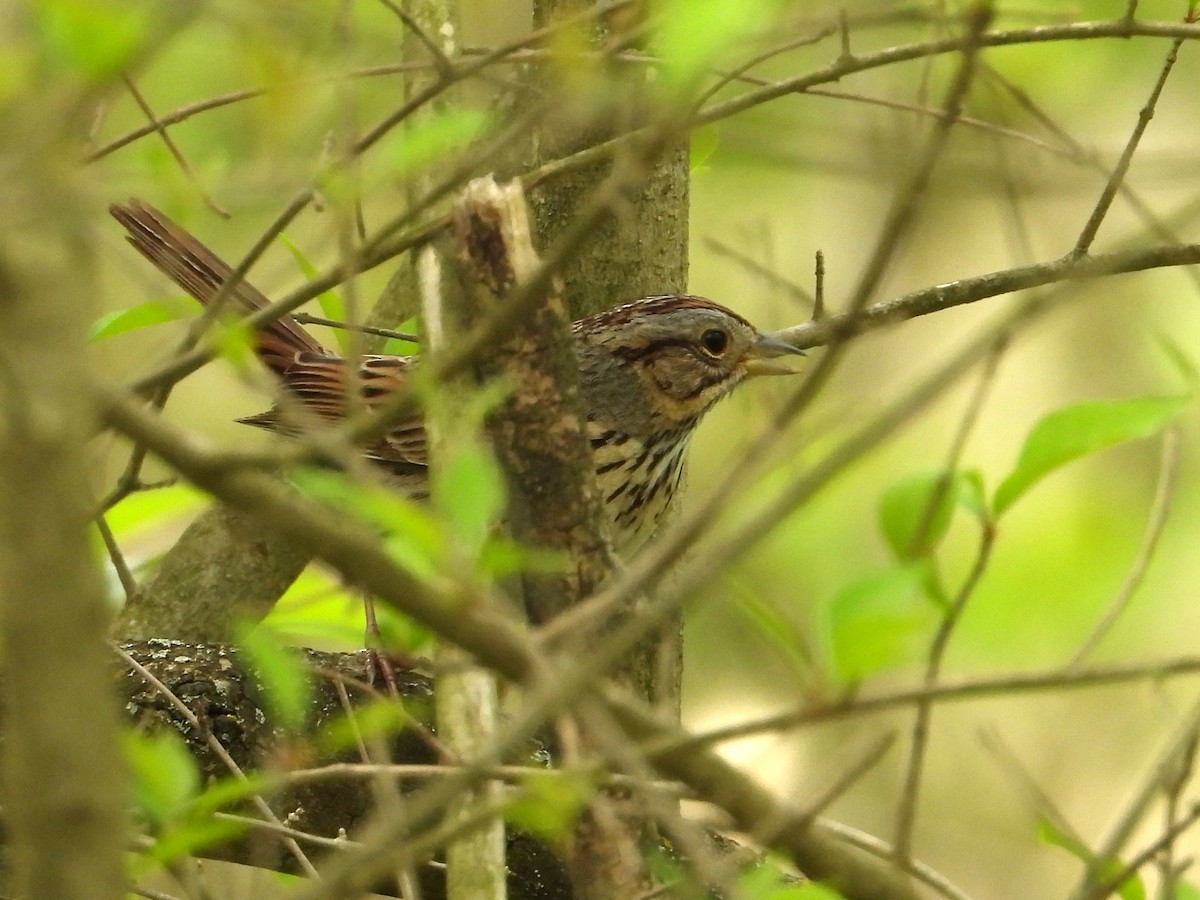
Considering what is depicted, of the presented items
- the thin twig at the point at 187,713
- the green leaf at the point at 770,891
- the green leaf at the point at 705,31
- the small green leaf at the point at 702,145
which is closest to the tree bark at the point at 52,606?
the green leaf at the point at 705,31

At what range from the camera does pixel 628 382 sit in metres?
5.14

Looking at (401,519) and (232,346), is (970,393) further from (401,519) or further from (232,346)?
(401,519)

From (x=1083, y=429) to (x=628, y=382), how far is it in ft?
10.4

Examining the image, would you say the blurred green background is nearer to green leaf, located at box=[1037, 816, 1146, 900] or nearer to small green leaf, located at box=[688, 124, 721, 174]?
small green leaf, located at box=[688, 124, 721, 174]

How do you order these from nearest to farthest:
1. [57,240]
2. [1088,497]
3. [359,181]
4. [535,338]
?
1. [57,240]
2. [359,181]
3. [535,338]
4. [1088,497]

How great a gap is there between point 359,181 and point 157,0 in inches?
17.6

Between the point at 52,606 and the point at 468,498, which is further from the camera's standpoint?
the point at 468,498

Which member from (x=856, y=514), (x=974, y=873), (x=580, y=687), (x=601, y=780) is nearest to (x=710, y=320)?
(x=856, y=514)

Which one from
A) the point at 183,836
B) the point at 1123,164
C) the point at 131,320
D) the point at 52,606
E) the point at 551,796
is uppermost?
the point at 1123,164

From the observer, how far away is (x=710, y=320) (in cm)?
501

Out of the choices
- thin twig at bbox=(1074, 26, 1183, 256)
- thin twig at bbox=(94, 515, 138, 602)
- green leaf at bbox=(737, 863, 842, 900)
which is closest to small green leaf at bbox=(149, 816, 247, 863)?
green leaf at bbox=(737, 863, 842, 900)

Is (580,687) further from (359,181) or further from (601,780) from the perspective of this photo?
(359,181)

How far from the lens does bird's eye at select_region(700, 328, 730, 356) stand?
5.07 metres

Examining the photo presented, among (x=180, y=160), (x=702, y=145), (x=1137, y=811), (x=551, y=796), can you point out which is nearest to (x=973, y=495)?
(x=1137, y=811)
